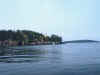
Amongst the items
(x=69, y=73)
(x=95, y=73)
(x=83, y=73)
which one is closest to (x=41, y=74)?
(x=69, y=73)

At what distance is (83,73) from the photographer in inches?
1011

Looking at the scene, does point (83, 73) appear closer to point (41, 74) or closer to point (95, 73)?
point (95, 73)

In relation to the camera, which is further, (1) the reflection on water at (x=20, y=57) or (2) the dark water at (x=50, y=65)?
(1) the reflection on water at (x=20, y=57)

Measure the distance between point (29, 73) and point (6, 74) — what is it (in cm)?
299

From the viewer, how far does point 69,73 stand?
25719 millimetres

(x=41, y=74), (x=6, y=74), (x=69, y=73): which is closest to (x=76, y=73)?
(x=69, y=73)

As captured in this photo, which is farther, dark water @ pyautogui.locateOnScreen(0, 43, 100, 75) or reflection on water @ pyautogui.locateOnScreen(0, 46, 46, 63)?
reflection on water @ pyautogui.locateOnScreen(0, 46, 46, 63)

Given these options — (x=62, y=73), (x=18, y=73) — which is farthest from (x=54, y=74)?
(x=18, y=73)

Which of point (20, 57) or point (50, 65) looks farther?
point (20, 57)

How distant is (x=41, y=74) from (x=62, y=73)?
2.78 metres

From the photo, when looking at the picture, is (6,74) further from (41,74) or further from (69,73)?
(69,73)

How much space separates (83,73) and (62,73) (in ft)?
9.01

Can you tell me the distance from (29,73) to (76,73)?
6219 millimetres

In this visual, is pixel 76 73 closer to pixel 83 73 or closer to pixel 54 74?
pixel 83 73
